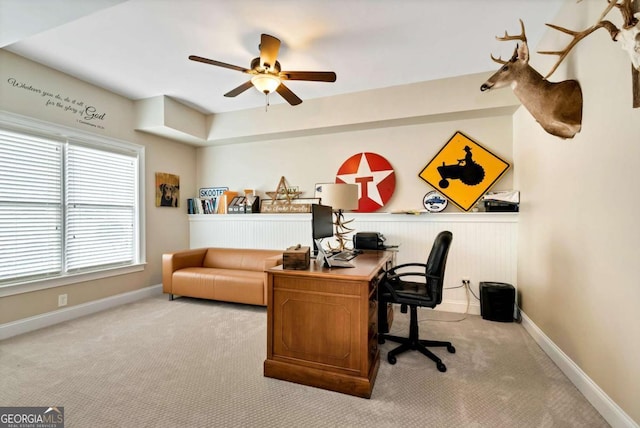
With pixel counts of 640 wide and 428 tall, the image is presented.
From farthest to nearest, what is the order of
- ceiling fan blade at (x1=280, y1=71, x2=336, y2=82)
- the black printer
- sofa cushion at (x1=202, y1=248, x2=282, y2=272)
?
sofa cushion at (x1=202, y1=248, x2=282, y2=272) < the black printer < ceiling fan blade at (x1=280, y1=71, x2=336, y2=82)

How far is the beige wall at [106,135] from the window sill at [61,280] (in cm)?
5

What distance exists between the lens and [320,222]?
228 centimetres

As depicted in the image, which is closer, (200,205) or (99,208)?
(99,208)

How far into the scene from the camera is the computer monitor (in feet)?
6.91

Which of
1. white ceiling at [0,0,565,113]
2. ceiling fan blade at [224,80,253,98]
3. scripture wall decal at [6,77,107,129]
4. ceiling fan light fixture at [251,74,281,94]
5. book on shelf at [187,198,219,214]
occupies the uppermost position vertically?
white ceiling at [0,0,565,113]

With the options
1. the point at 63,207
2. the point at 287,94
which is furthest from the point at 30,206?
the point at 287,94

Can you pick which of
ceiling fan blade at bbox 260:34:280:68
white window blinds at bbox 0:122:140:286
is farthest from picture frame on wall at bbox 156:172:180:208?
ceiling fan blade at bbox 260:34:280:68

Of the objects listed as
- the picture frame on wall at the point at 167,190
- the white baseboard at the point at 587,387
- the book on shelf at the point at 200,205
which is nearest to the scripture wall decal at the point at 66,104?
the picture frame on wall at the point at 167,190

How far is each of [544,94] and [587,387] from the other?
2.07 m

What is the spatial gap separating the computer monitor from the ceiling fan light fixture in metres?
1.19

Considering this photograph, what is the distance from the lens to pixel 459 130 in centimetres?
348

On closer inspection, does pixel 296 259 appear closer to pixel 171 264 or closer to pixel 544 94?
pixel 544 94

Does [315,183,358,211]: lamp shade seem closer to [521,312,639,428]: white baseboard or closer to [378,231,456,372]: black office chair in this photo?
[378,231,456,372]: black office chair

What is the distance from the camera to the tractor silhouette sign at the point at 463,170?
3350mm
